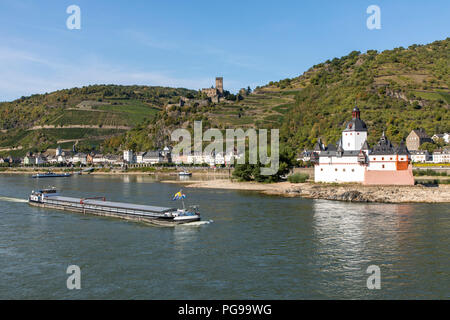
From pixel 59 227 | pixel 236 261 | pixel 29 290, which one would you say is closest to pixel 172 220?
pixel 59 227

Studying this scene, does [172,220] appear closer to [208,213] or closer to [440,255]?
[208,213]

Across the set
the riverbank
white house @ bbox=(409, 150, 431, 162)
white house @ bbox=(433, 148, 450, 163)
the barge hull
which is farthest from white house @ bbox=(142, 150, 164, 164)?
the barge hull

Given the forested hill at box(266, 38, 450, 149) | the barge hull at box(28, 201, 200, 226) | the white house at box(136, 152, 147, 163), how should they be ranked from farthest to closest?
the white house at box(136, 152, 147, 163) < the forested hill at box(266, 38, 450, 149) < the barge hull at box(28, 201, 200, 226)

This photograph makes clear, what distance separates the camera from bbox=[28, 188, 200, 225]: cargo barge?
41.6m

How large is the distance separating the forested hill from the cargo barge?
7721cm

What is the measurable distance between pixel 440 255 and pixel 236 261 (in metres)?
14.1

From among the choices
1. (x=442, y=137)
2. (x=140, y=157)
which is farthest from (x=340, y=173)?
(x=140, y=157)

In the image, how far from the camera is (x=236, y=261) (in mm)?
28359

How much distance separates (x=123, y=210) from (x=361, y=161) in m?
40.0

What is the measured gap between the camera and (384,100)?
136125 mm

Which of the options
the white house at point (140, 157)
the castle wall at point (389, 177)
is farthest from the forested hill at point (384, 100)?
the white house at point (140, 157)

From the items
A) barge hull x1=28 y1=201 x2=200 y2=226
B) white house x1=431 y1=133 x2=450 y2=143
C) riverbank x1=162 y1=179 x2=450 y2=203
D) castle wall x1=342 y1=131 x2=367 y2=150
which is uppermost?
white house x1=431 y1=133 x2=450 y2=143

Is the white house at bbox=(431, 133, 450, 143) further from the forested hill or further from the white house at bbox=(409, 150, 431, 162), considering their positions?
the white house at bbox=(409, 150, 431, 162)
